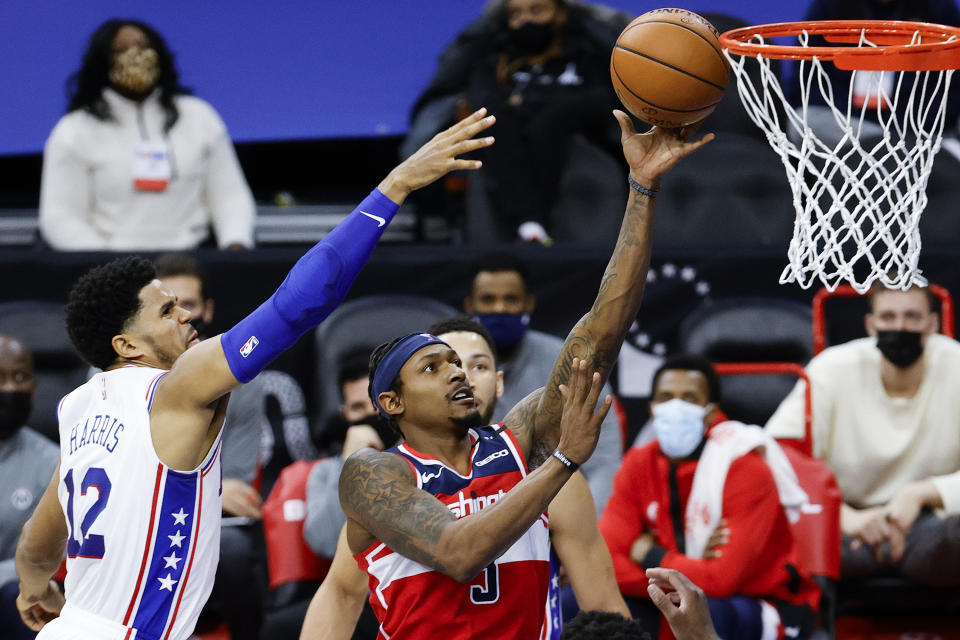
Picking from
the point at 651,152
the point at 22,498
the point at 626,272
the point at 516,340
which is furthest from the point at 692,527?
the point at 22,498

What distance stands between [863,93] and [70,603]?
5.01 metres

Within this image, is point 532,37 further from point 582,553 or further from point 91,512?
point 91,512

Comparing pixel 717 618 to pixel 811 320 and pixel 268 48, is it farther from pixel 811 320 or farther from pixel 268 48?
pixel 268 48

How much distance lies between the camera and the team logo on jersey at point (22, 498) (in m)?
5.51

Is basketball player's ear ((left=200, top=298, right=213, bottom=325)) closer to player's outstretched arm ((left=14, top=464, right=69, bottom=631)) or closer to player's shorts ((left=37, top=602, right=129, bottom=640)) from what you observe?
player's outstretched arm ((left=14, top=464, right=69, bottom=631))

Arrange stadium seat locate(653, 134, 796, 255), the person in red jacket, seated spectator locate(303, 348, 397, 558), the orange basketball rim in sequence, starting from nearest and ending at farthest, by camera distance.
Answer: the orange basketball rim
the person in red jacket
seated spectator locate(303, 348, 397, 558)
stadium seat locate(653, 134, 796, 255)

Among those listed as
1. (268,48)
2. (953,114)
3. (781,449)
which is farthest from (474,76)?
(781,449)

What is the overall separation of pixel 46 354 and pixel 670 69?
3790 mm

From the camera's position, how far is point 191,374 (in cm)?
321

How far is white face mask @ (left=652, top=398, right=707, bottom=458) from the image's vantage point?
5371mm

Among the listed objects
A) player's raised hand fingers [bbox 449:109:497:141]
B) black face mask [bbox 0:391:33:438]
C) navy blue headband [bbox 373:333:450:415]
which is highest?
player's raised hand fingers [bbox 449:109:497:141]

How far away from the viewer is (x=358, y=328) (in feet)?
20.7

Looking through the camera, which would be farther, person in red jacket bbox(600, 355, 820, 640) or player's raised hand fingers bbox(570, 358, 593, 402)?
person in red jacket bbox(600, 355, 820, 640)

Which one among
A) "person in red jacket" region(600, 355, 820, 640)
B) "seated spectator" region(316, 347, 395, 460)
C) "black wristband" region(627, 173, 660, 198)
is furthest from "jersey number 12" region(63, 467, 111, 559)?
"person in red jacket" region(600, 355, 820, 640)
